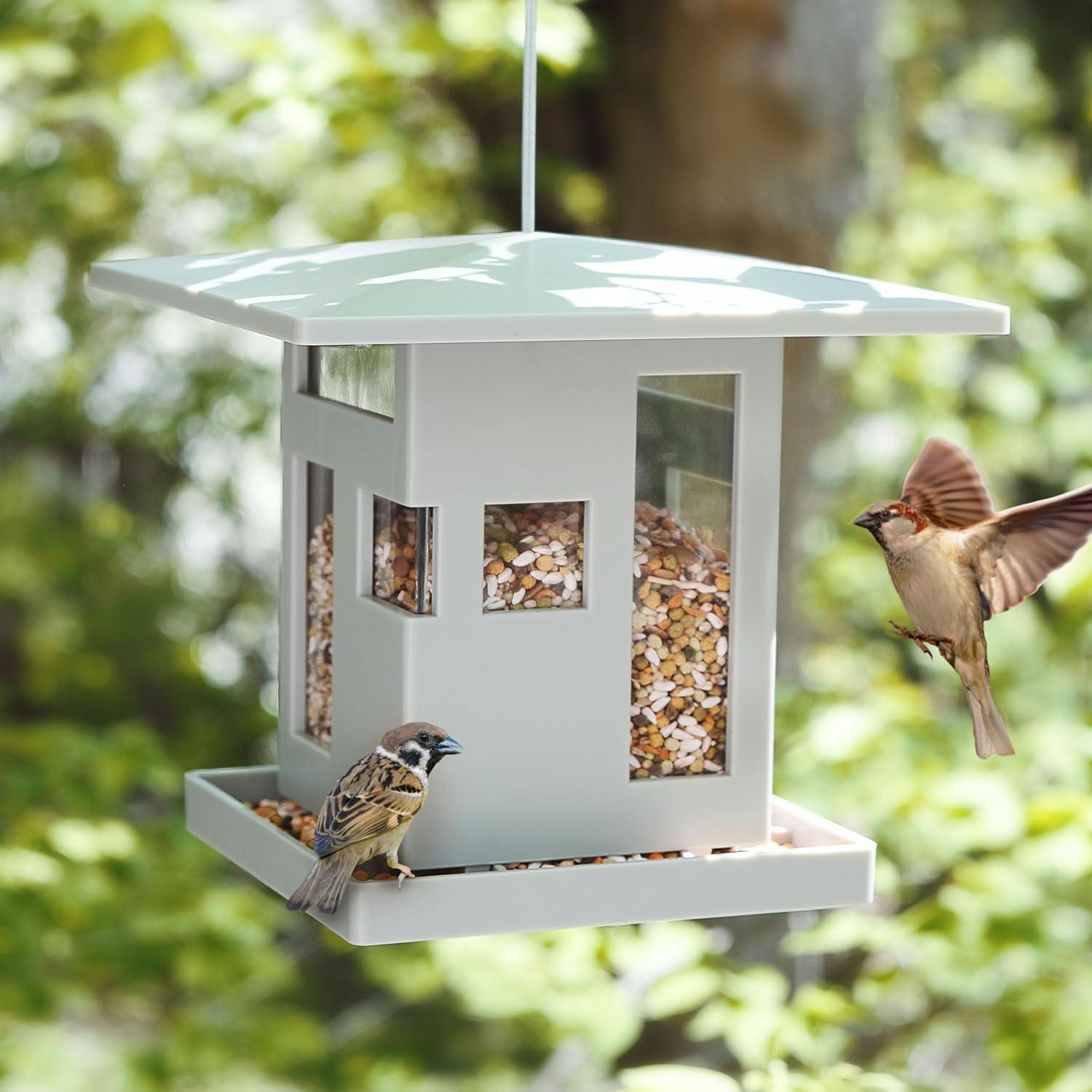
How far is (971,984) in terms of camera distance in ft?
11.6

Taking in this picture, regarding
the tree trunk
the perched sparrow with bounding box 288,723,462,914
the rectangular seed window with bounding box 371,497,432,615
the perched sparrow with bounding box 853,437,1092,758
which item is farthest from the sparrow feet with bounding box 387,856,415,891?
the tree trunk

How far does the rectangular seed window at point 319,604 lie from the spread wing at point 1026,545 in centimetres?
88

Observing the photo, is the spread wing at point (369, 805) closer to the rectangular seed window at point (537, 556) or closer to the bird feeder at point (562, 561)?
the bird feeder at point (562, 561)

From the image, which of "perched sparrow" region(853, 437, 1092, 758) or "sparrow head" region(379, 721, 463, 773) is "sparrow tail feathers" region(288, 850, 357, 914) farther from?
"perched sparrow" region(853, 437, 1092, 758)

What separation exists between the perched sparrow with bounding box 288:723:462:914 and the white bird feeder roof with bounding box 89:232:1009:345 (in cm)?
47

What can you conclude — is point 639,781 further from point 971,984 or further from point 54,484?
point 54,484

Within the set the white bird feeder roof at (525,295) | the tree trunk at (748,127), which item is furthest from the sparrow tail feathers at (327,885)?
the tree trunk at (748,127)

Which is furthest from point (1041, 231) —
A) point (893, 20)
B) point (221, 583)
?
point (221, 583)

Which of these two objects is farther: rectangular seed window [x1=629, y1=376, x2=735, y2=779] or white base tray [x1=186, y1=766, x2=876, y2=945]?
rectangular seed window [x1=629, y1=376, x2=735, y2=779]

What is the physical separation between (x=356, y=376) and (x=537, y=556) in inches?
13.7

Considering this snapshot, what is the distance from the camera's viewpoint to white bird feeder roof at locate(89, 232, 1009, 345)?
1.74 meters

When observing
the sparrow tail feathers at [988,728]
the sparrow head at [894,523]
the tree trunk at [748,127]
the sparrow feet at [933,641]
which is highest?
the tree trunk at [748,127]

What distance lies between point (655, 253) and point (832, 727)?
1.57 metres

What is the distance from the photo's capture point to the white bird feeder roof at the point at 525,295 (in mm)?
1738
